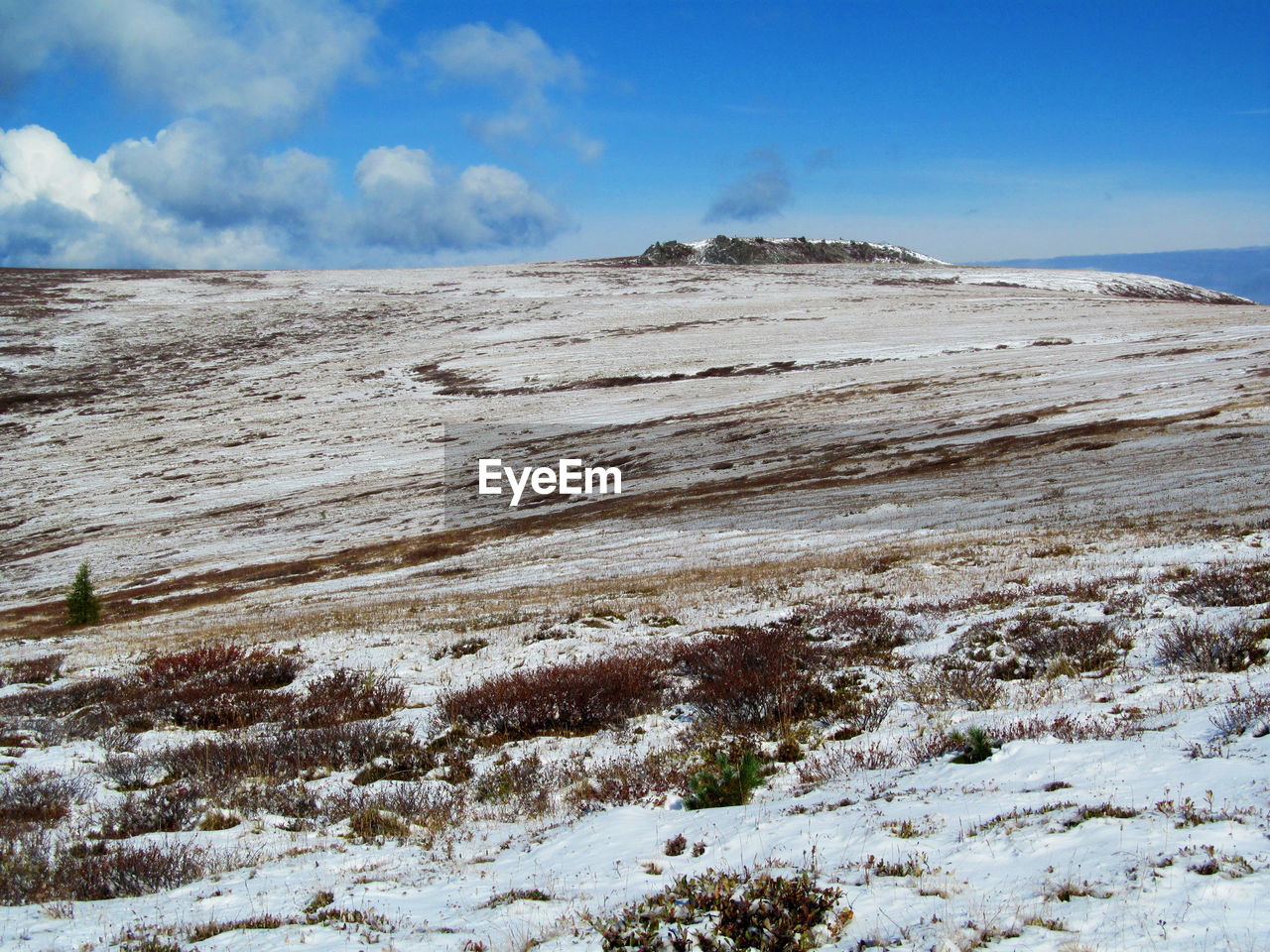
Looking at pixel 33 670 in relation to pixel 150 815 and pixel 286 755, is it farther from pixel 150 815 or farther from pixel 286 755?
pixel 150 815

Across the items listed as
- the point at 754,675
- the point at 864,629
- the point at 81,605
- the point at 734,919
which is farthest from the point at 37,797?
the point at 81,605

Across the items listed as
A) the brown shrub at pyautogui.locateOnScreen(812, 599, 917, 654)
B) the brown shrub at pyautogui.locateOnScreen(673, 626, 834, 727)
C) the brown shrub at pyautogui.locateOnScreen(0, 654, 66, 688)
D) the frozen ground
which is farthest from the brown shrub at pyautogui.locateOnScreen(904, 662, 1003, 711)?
the brown shrub at pyautogui.locateOnScreen(0, 654, 66, 688)

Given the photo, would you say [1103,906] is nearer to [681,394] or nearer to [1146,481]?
[1146,481]

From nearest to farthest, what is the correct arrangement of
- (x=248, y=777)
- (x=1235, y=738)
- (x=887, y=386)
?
(x=1235, y=738)
(x=248, y=777)
(x=887, y=386)

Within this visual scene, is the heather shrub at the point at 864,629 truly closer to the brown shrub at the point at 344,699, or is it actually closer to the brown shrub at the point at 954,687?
the brown shrub at the point at 954,687

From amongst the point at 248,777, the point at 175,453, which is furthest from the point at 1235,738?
the point at 175,453
